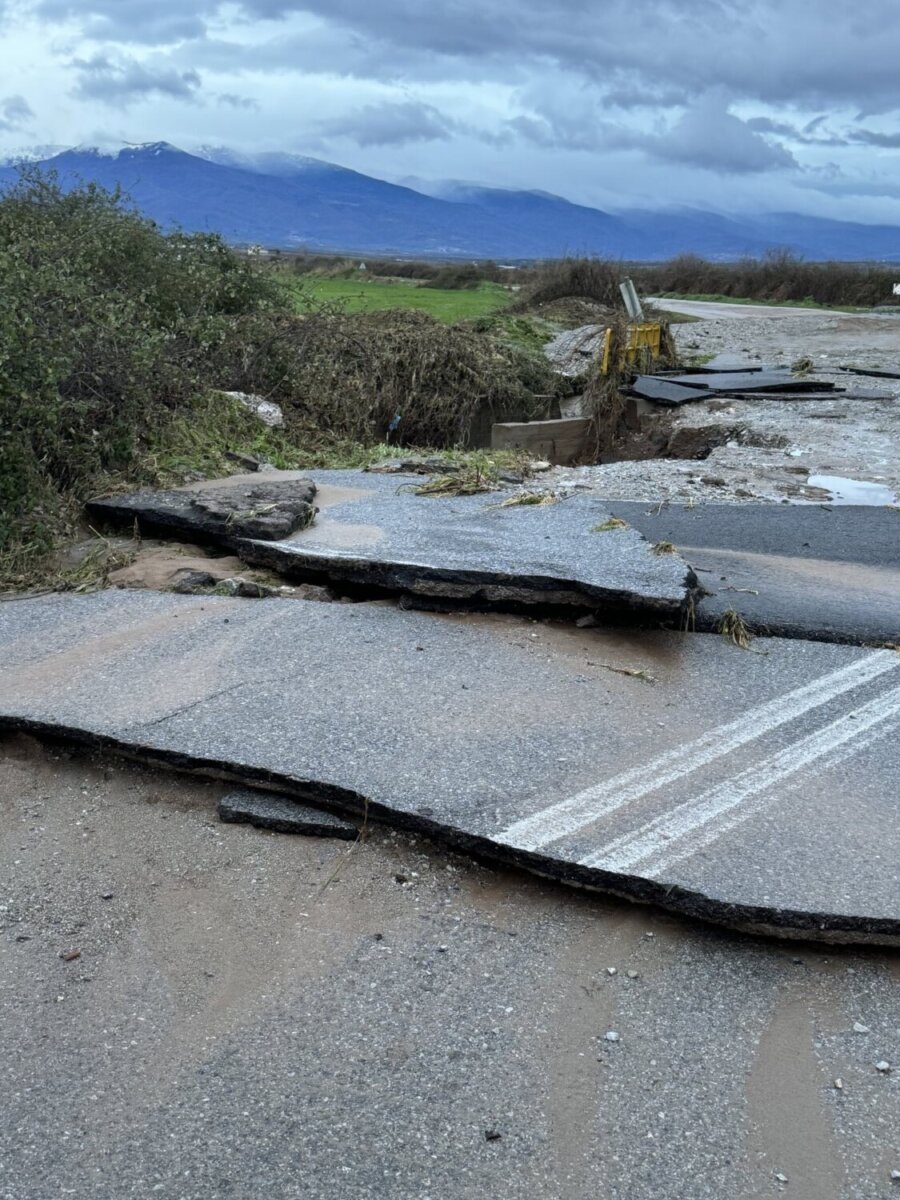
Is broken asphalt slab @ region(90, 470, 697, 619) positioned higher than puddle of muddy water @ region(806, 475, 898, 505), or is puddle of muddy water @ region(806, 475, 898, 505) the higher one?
puddle of muddy water @ region(806, 475, 898, 505)

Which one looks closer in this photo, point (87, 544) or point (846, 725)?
point (846, 725)

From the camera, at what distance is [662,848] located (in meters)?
3.46

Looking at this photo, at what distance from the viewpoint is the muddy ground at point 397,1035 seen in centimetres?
250

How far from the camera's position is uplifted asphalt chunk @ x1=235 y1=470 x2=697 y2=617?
203 inches

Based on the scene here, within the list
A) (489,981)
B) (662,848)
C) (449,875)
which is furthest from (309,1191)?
(662,848)

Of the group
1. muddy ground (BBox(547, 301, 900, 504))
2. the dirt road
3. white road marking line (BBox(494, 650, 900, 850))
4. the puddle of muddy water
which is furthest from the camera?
the dirt road

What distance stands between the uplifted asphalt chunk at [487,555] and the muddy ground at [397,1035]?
181 centimetres

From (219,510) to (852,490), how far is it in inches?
197

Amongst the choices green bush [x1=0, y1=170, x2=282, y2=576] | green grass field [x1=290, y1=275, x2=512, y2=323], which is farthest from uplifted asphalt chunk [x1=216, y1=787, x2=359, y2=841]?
green grass field [x1=290, y1=275, x2=512, y2=323]

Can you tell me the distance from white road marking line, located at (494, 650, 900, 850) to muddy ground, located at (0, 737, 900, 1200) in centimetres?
17

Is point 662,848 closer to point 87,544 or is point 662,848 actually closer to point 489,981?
point 489,981

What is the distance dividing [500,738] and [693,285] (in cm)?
3853

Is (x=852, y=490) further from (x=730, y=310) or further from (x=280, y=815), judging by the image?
(x=730, y=310)

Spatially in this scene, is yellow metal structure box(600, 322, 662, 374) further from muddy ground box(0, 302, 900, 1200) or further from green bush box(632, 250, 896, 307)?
green bush box(632, 250, 896, 307)
